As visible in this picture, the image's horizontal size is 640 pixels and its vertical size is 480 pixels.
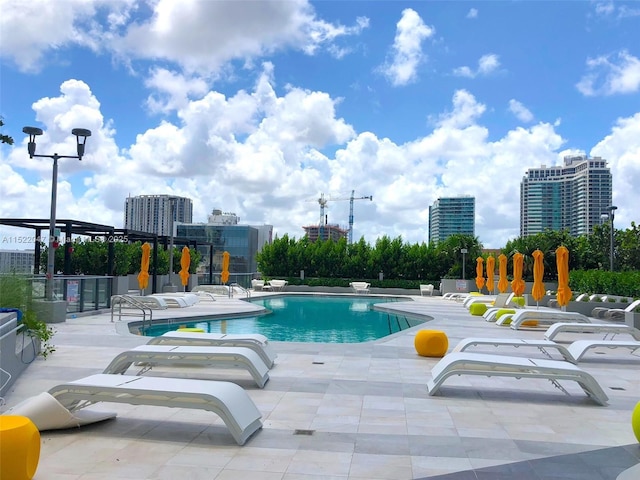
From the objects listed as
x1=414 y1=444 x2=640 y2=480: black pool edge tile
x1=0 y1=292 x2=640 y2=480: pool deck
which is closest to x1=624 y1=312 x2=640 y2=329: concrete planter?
x1=0 y1=292 x2=640 y2=480: pool deck

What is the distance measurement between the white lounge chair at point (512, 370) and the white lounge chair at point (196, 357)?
2.22 metres

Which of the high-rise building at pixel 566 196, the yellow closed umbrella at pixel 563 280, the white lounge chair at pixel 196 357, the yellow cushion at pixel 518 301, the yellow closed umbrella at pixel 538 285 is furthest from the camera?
the high-rise building at pixel 566 196

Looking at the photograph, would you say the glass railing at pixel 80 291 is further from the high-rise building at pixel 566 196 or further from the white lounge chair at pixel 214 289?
the high-rise building at pixel 566 196

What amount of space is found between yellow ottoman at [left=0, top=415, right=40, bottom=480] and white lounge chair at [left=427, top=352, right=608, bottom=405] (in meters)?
4.58

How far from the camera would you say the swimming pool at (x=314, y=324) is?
1429cm

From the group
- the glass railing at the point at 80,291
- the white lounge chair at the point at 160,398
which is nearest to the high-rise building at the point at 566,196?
the glass railing at the point at 80,291

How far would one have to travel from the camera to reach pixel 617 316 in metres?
16.6

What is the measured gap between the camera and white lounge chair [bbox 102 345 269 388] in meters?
6.84

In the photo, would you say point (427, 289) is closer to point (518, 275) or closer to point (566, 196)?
point (518, 275)

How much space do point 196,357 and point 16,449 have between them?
3.83m

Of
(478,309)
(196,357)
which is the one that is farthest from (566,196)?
(196,357)

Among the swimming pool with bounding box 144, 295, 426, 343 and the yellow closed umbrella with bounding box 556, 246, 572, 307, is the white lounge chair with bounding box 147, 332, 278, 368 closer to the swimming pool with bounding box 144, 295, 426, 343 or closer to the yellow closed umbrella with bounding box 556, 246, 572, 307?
the swimming pool with bounding box 144, 295, 426, 343

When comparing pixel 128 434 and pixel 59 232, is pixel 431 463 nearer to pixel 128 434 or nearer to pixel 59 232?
pixel 128 434

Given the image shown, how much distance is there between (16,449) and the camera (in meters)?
3.59
